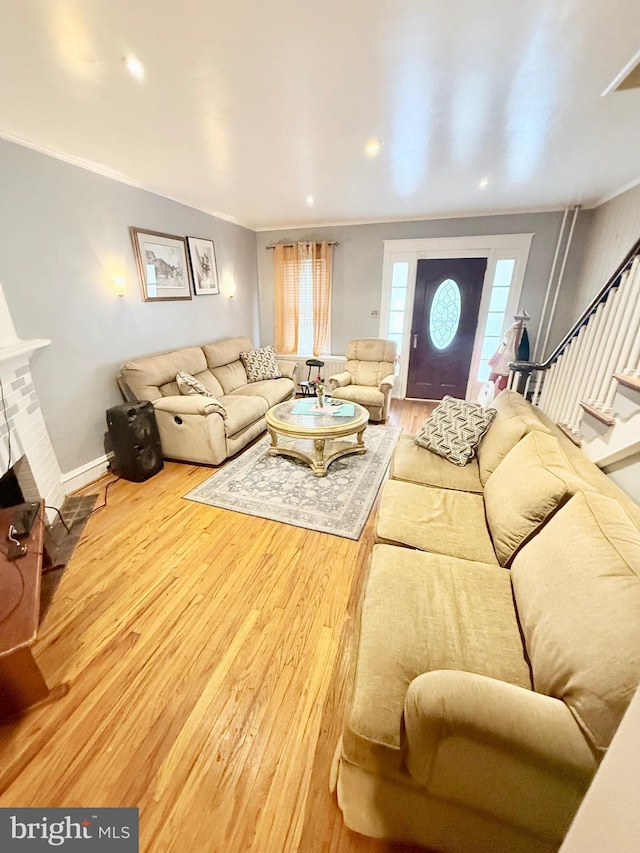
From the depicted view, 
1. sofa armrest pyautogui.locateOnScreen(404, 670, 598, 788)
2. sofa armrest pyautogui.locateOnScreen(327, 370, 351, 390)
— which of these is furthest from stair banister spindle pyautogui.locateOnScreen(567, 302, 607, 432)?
sofa armrest pyautogui.locateOnScreen(327, 370, 351, 390)

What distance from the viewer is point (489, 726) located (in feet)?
2.50

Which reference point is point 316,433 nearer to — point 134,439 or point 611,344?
point 134,439

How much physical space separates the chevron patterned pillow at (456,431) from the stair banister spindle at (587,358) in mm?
455

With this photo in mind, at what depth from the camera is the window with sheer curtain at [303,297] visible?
4871mm

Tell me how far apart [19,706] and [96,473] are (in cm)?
200

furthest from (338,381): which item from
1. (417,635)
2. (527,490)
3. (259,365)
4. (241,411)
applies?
(417,635)

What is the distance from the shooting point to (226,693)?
1.34 m

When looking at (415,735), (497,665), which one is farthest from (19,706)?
(497,665)

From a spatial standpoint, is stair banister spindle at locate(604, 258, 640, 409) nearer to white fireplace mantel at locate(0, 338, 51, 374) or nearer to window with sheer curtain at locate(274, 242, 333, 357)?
white fireplace mantel at locate(0, 338, 51, 374)

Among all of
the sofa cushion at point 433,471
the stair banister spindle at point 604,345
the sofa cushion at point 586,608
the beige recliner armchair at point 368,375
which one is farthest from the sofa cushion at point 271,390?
the sofa cushion at point 586,608

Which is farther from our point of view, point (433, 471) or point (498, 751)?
point (433, 471)

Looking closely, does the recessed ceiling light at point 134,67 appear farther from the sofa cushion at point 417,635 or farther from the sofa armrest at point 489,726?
the sofa armrest at point 489,726

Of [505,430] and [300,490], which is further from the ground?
[505,430]

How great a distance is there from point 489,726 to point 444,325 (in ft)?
15.4
